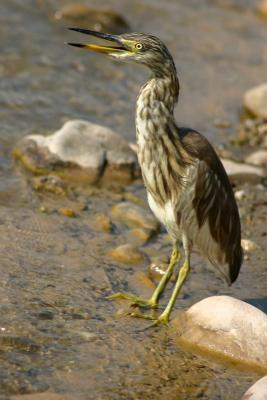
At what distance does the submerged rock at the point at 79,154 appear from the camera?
8008mm

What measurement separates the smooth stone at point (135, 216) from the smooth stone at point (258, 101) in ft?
9.65

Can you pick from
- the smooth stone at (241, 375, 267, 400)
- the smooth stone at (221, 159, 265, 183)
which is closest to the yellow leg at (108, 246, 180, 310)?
the smooth stone at (241, 375, 267, 400)

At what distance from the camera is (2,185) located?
763 centimetres

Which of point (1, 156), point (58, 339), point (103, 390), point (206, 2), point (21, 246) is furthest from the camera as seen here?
point (206, 2)

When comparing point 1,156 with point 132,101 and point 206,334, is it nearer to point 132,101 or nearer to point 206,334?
point 132,101

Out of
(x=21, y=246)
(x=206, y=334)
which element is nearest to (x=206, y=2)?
(x=21, y=246)

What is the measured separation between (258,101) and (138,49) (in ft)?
14.6

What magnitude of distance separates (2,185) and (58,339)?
2.48m

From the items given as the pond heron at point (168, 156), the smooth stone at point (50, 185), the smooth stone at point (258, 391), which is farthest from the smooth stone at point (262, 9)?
the smooth stone at point (258, 391)

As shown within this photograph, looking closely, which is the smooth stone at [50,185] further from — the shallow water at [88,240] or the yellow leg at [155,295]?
the yellow leg at [155,295]

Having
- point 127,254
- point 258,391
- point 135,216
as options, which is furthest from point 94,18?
point 258,391

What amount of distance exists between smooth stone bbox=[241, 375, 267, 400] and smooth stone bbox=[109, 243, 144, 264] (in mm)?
1967

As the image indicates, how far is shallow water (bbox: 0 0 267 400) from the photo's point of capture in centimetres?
521

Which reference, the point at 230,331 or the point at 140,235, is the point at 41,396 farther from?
the point at 140,235
